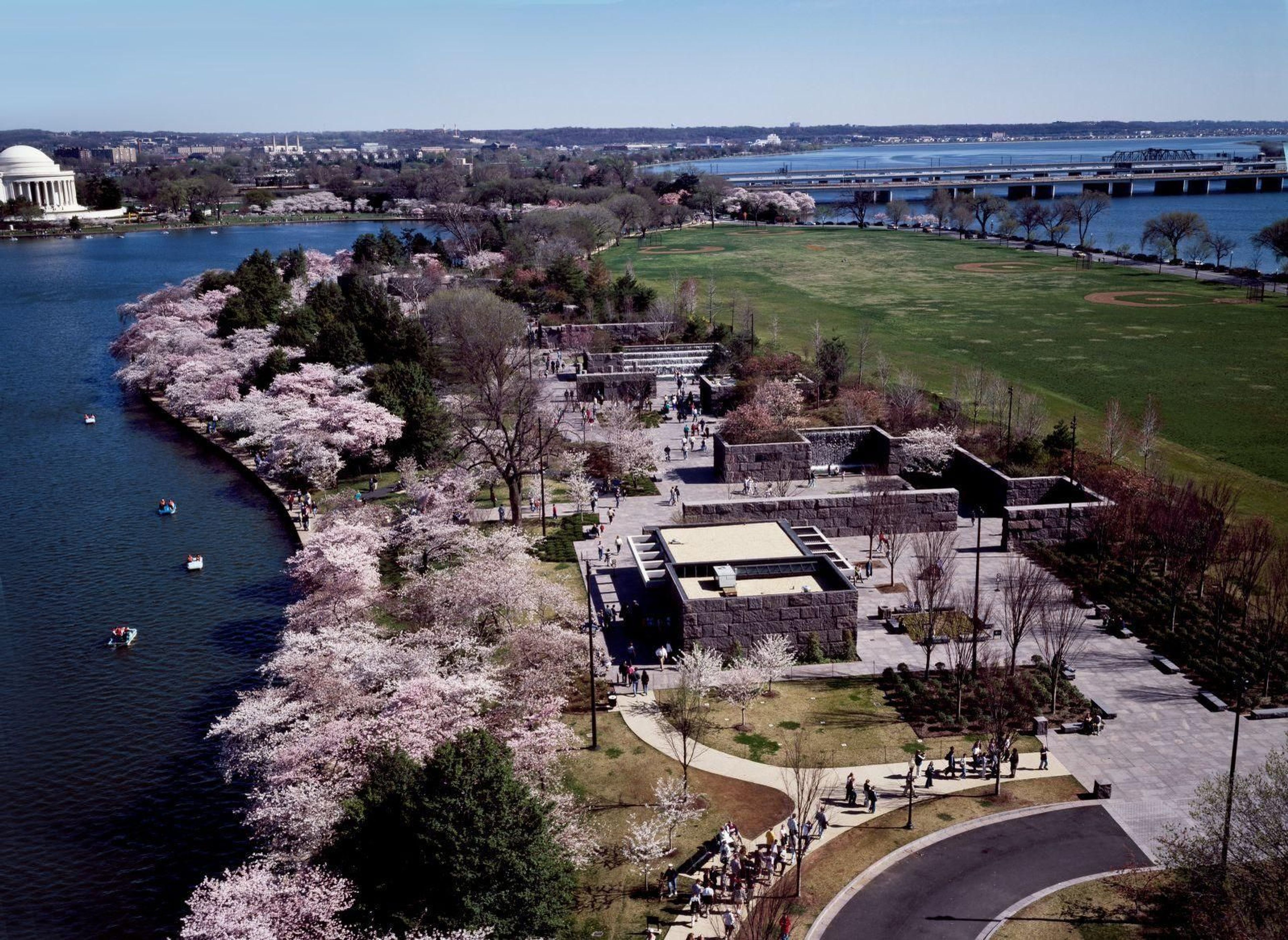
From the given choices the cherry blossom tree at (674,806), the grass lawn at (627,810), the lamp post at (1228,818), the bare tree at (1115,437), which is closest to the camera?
the lamp post at (1228,818)

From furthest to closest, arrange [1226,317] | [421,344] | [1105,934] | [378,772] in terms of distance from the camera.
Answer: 1. [1226,317]
2. [421,344]
3. [378,772]
4. [1105,934]

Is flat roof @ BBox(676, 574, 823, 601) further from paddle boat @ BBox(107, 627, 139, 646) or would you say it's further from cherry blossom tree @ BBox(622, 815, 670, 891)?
paddle boat @ BBox(107, 627, 139, 646)

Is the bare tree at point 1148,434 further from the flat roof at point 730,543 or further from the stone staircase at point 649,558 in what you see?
the stone staircase at point 649,558

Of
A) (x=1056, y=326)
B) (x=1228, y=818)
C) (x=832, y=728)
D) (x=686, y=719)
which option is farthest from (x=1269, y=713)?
(x=1056, y=326)

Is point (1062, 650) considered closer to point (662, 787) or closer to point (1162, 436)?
point (662, 787)

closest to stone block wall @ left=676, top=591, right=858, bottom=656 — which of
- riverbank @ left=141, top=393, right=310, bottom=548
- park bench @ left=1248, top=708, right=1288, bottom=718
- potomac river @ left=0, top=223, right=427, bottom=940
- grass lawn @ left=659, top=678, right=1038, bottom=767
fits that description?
grass lawn @ left=659, top=678, right=1038, bottom=767

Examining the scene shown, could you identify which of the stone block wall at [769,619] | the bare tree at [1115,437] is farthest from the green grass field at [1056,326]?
the stone block wall at [769,619]

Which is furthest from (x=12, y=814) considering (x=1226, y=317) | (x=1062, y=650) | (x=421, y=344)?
(x=1226, y=317)
